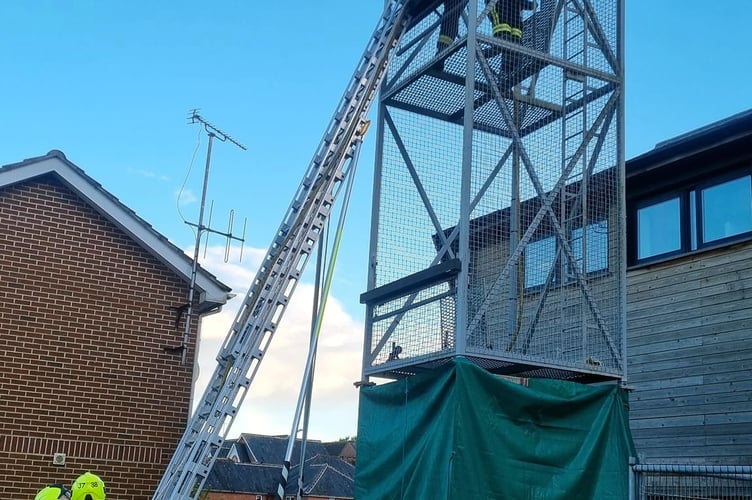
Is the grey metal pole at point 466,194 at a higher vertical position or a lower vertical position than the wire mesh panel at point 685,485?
higher

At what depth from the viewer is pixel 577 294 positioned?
9461mm

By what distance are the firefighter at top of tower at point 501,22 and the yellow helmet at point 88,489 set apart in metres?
5.95

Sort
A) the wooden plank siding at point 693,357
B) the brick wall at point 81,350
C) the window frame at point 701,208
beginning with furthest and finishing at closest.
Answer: the brick wall at point 81,350 < the window frame at point 701,208 < the wooden plank siding at point 693,357

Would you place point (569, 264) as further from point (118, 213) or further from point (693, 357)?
point (118, 213)

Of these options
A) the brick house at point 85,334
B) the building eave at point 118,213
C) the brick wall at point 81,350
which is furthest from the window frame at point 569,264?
the brick wall at point 81,350

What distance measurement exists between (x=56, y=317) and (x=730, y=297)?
890 centimetres

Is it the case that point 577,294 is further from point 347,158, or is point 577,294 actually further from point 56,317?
point 56,317

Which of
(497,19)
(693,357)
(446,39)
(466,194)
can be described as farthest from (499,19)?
(693,357)

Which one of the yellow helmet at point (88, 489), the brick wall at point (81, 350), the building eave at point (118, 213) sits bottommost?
the yellow helmet at point (88, 489)

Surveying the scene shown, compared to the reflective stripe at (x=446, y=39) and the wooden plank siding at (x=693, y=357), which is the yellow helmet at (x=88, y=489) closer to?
the reflective stripe at (x=446, y=39)

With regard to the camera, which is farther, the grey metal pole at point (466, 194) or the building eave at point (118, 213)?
the building eave at point (118, 213)

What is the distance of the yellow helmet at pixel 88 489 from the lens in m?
8.27

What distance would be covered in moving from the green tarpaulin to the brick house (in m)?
4.47

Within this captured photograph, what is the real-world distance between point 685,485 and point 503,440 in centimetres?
316
